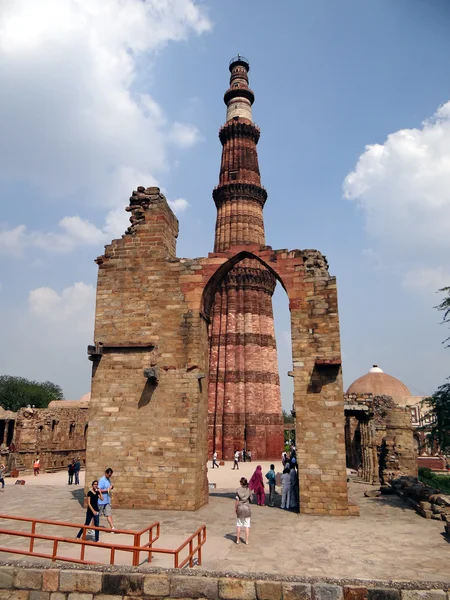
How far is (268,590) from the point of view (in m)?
4.39

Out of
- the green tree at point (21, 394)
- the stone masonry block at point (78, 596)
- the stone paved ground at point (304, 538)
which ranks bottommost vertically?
the stone paved ground at point (304, 538)

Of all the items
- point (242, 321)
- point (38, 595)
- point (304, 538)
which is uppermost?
point (242, 321)

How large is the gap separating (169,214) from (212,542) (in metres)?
8.52

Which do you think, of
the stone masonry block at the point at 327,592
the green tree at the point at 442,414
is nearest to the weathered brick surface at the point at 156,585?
the stone masonry block at the point at 327,592

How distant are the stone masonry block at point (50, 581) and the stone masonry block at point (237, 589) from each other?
187 cm

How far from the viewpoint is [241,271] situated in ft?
99.1

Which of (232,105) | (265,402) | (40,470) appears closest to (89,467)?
(40,470)

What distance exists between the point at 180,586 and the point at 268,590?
3.07ft

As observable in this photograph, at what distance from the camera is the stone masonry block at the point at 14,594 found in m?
4.86

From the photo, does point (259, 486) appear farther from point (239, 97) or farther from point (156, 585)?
point (239, 97)

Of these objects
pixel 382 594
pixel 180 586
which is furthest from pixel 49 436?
pixel 382 594

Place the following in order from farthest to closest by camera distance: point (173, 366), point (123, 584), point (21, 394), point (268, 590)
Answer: point (21, 394)
point (173, 366)
point (123, 584)
point (268, 590)

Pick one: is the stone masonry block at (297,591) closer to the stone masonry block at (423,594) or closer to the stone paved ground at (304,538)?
the stone masonry block at (423,594)

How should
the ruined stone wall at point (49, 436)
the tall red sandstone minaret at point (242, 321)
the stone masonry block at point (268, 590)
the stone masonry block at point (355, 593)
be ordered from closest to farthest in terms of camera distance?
the stone masonry block at point (355, 593) → the stone masonry block at point (268, 590) → the ruined stone wall at point (49, 436) → the tall red sandstone minaret at point (242, 321)
